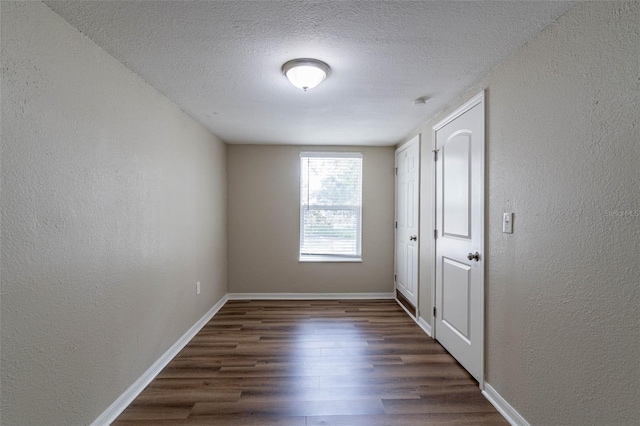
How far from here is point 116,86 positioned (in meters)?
1.94

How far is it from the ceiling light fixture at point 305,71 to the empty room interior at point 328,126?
0.01 metres

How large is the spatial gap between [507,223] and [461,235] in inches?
24.3

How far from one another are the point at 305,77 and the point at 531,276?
183cm

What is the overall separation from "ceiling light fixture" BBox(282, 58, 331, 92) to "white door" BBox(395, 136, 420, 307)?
1.84m

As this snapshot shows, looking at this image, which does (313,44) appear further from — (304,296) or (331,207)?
(304,296)

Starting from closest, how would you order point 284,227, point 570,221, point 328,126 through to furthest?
point 570,221, point 328,126, point 284,227

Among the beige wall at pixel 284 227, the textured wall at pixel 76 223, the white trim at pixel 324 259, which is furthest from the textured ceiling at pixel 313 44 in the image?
the white trim at pixel 324 259

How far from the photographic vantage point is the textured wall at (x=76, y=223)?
131 centimetres

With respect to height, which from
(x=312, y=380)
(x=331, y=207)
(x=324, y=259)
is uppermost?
(x=331, y=207)

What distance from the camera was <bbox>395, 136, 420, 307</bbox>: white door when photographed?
3609 millimetres

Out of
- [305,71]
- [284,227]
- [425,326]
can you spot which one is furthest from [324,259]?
[305,71]

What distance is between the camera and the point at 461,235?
2527 millimetres

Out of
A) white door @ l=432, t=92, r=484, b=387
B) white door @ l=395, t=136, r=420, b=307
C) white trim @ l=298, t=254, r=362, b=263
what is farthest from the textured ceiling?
white trim @ l=298, t=254, r=362, b=263

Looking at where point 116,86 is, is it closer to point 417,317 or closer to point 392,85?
point 392,85
